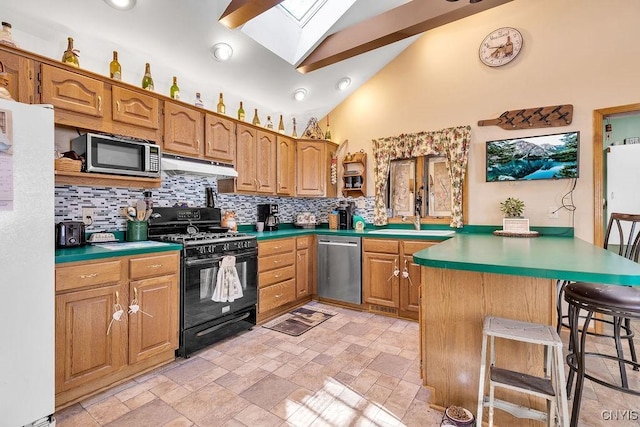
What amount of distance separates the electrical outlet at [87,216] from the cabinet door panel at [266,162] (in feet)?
5.17

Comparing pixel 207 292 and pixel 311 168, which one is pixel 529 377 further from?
pixel 311 168

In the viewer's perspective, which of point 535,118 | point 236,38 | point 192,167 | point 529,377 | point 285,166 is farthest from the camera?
point 285,166

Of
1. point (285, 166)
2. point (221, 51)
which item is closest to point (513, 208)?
point (285, 166)

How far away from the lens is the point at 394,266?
327 centimetres

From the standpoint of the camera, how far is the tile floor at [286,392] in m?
1.68

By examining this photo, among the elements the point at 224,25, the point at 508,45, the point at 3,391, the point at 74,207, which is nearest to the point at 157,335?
the point at 3,391

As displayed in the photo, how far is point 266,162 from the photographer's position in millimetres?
3564

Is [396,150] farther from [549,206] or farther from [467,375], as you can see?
[467,375]

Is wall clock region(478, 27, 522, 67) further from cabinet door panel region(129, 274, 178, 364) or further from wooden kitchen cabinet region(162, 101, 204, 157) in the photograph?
cabinet door panel region(129, 274, 178, 364)

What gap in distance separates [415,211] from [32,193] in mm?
3503

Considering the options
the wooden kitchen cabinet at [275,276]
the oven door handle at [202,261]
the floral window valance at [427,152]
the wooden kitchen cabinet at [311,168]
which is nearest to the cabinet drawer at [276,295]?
the wooden kitchen cabinet at [275,276]

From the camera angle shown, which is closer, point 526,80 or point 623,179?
point 526,80

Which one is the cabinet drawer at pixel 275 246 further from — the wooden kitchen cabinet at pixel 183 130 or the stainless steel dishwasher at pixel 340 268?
the wooden kitchen cabinet at pixel 183 130

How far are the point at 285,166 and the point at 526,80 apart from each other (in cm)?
282
